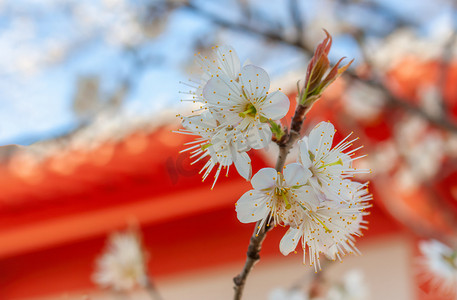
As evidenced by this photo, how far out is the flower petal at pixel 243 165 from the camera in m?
0.45

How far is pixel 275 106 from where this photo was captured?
1.53 feet

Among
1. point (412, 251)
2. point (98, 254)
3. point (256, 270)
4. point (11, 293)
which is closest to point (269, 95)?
point (412, 251)

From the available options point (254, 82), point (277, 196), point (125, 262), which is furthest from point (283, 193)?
point (125, 262)

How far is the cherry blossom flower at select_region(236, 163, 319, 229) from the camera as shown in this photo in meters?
0.44

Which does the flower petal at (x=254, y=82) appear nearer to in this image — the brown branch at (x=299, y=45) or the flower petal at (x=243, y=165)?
the flower petal at (x=243, y=165)

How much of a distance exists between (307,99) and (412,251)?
1539mm

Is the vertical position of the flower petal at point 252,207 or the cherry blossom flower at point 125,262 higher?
the cherry blossom flower at point 125,262

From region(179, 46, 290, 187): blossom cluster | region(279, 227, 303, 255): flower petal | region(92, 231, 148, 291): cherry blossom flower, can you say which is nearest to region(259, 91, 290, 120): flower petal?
region(179, 46, 290, 187): blossom cluster

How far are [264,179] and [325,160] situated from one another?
0.26 feet

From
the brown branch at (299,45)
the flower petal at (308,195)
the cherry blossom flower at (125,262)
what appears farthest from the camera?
the brown branch at (299,45)

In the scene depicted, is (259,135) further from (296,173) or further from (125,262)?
(125,262)

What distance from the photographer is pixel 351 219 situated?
0.53m

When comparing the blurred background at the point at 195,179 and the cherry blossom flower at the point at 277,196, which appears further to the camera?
the blurred background at the point at 195,179

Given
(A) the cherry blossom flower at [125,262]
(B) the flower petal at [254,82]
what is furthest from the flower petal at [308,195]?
(A) the cherry blossom flower at [125,262]
